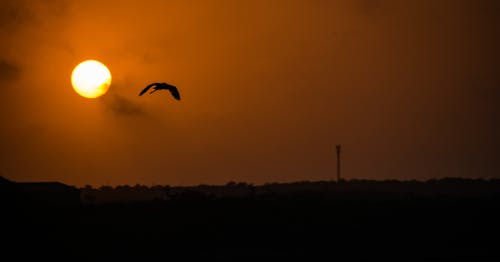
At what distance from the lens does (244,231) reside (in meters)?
53.8

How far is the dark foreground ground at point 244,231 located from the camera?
163 feet

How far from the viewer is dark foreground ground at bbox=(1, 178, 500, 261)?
49.7 m

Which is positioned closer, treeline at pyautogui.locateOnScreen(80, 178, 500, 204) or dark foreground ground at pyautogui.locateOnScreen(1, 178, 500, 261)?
dark foreground ground at pyautogui.locateOnScreen(1, 178, 500, 261)

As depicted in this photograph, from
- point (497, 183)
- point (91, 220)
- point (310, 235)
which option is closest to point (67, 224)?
point (91, 220)

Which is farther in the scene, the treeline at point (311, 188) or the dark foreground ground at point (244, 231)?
the treeline at point (311, 188)

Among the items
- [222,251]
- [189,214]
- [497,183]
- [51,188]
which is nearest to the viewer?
[222,251]

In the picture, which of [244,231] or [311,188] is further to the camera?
[311,188]

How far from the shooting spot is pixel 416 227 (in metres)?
56.5

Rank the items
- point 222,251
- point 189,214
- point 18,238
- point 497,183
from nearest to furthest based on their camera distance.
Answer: point 18,238
point 222,251
point 189,214
point 497,183

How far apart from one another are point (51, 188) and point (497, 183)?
90255 millimetres

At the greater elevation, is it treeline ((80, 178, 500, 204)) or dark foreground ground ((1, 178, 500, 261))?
treeline ((80, 178, 500, 204))

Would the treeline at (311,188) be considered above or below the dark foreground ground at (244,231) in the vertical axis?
above

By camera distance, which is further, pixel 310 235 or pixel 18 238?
pixel 310 235

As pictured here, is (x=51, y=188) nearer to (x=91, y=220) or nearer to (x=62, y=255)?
(x=91, y=220)
